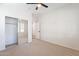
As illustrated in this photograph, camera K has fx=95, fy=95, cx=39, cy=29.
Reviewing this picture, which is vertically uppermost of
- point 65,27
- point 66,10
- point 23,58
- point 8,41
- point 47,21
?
point 66,10

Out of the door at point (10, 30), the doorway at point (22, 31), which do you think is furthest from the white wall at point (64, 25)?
the door at point (10, 30)

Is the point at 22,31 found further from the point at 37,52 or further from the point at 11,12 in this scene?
the point at 37,52

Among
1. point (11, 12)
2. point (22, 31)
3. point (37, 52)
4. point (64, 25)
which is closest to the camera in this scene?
point (37, 52)

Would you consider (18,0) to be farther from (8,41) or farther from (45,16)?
(45,16)

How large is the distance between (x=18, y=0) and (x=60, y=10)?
4020 mm

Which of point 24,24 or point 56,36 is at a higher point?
point 24,24

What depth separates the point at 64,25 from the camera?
166 inches

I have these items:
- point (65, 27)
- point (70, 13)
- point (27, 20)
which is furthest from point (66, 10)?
point (27, 20)

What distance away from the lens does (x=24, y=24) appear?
192 inches

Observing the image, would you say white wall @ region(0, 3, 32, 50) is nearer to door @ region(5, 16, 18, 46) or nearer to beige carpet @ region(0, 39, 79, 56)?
door @ region(5, 16, 18, 46)

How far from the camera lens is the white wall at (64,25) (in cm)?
369

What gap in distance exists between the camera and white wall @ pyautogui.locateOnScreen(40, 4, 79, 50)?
3692 millimetres

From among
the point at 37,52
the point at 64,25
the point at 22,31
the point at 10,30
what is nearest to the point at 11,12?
the point at 10,30

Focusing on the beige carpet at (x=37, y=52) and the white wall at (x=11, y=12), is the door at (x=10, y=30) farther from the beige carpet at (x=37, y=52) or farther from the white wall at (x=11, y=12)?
the beige carpet at (x=37, y=52)
